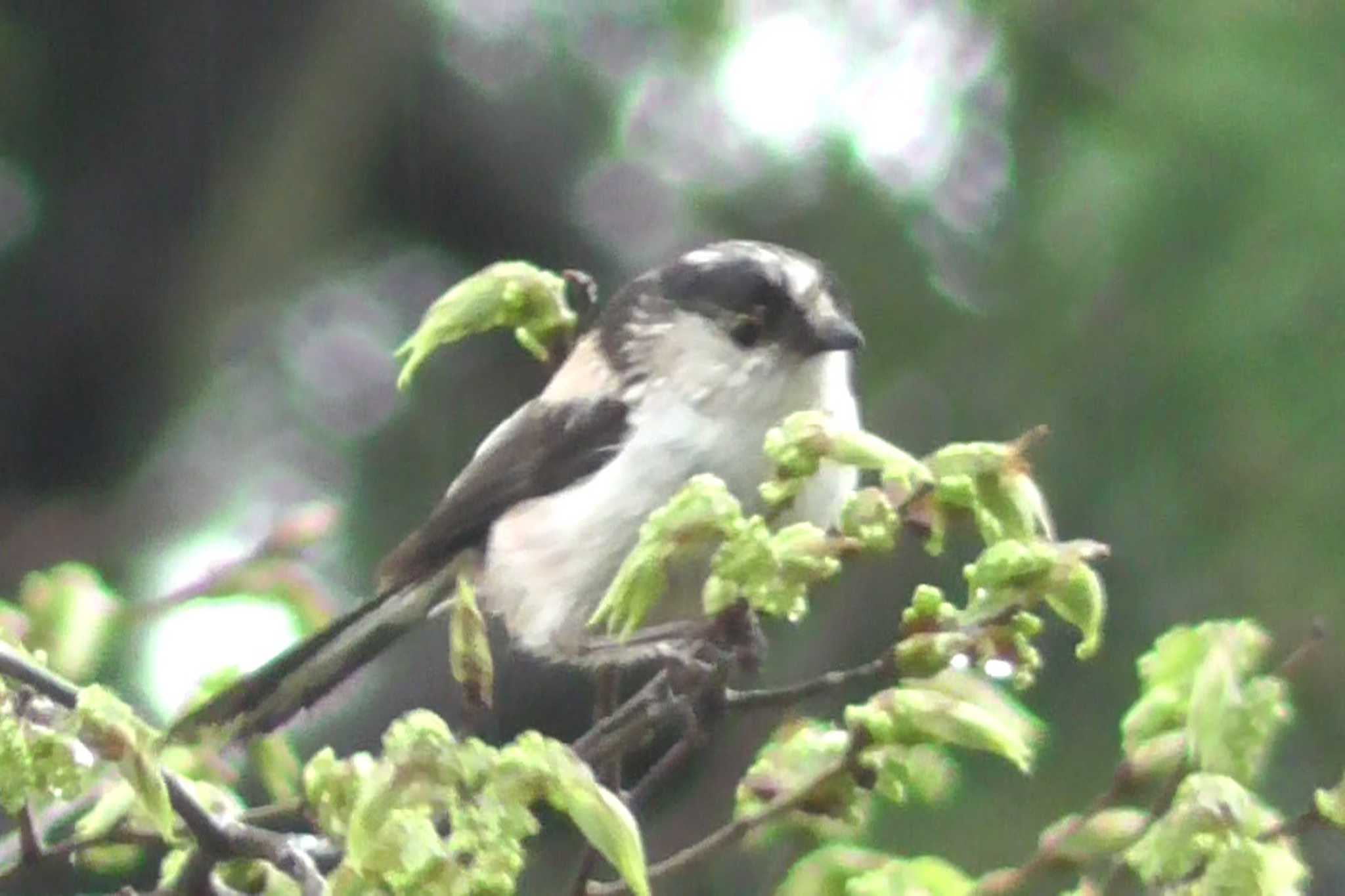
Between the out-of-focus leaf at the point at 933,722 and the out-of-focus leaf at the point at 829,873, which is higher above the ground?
the out-of-focus leaf at the point at 933,722

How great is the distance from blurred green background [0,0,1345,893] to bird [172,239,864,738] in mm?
251

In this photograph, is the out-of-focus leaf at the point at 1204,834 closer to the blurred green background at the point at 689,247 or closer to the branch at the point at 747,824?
the branch at the point at 747,824

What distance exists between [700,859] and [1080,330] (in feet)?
4.36

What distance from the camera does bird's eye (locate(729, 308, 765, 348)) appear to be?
1.69 metres

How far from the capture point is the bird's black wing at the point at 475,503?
168cm

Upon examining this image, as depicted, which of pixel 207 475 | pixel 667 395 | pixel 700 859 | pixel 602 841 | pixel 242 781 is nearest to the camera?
pixel 602 841

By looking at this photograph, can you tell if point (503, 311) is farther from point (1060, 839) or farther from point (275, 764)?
point (1060, 839)

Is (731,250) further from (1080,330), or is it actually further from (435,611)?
(1080,330)

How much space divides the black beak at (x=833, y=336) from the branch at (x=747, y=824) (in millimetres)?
478

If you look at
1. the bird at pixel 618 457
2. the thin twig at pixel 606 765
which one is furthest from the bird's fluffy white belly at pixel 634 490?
the thin twig at pixel 606 765

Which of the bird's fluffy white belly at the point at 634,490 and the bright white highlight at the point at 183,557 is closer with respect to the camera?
the bird's fluffy white belly at the point at 634,490

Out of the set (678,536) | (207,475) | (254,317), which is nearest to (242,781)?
(207,475)

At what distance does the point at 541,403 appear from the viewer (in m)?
1.81

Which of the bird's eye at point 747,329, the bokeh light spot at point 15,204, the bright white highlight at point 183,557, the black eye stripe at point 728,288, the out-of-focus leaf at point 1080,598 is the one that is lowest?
the bright white highlight at point 183,557
